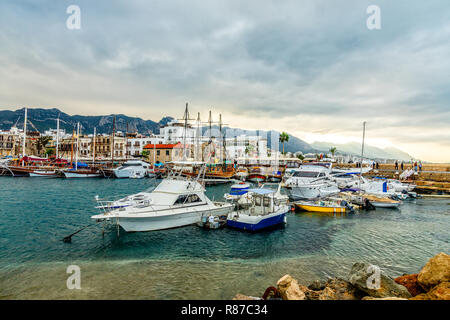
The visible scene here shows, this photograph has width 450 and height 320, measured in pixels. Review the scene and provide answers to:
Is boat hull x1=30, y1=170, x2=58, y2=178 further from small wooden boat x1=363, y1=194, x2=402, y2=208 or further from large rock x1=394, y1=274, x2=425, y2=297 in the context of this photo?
large rock x1=394, y1=274, x2=425, y2=297

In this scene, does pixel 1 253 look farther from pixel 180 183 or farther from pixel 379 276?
pixel 379 276

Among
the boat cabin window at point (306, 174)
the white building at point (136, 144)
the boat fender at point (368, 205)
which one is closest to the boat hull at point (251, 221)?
the boat cabin window at point (306, 174)

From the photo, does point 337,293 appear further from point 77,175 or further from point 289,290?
point 77,175

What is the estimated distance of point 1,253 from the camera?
1502cm

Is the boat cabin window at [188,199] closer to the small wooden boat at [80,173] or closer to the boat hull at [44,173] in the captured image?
the small wooden boat at [80,173]

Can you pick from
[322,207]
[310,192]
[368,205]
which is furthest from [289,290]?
[368,205]

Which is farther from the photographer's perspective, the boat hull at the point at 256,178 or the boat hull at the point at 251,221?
the boat hull at the point at 256,178

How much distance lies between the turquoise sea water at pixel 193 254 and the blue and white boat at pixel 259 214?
0.86 metres

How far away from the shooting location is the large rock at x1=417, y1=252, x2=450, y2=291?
334 inches

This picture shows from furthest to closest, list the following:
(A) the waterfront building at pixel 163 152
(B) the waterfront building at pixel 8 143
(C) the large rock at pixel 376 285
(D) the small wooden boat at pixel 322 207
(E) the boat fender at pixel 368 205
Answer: (B) the waterfront building at pixel 8 143 < (A) the waterfront building at pixel 163 152 < (E) the boat fender at pixel 368 205 < (D) the small wooden boat at pixel 322 207 < (C) the large rock at pixel 376 285

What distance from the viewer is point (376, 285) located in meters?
8.58

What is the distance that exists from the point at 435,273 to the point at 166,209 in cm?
1657

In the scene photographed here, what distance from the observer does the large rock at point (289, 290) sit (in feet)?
28.2
